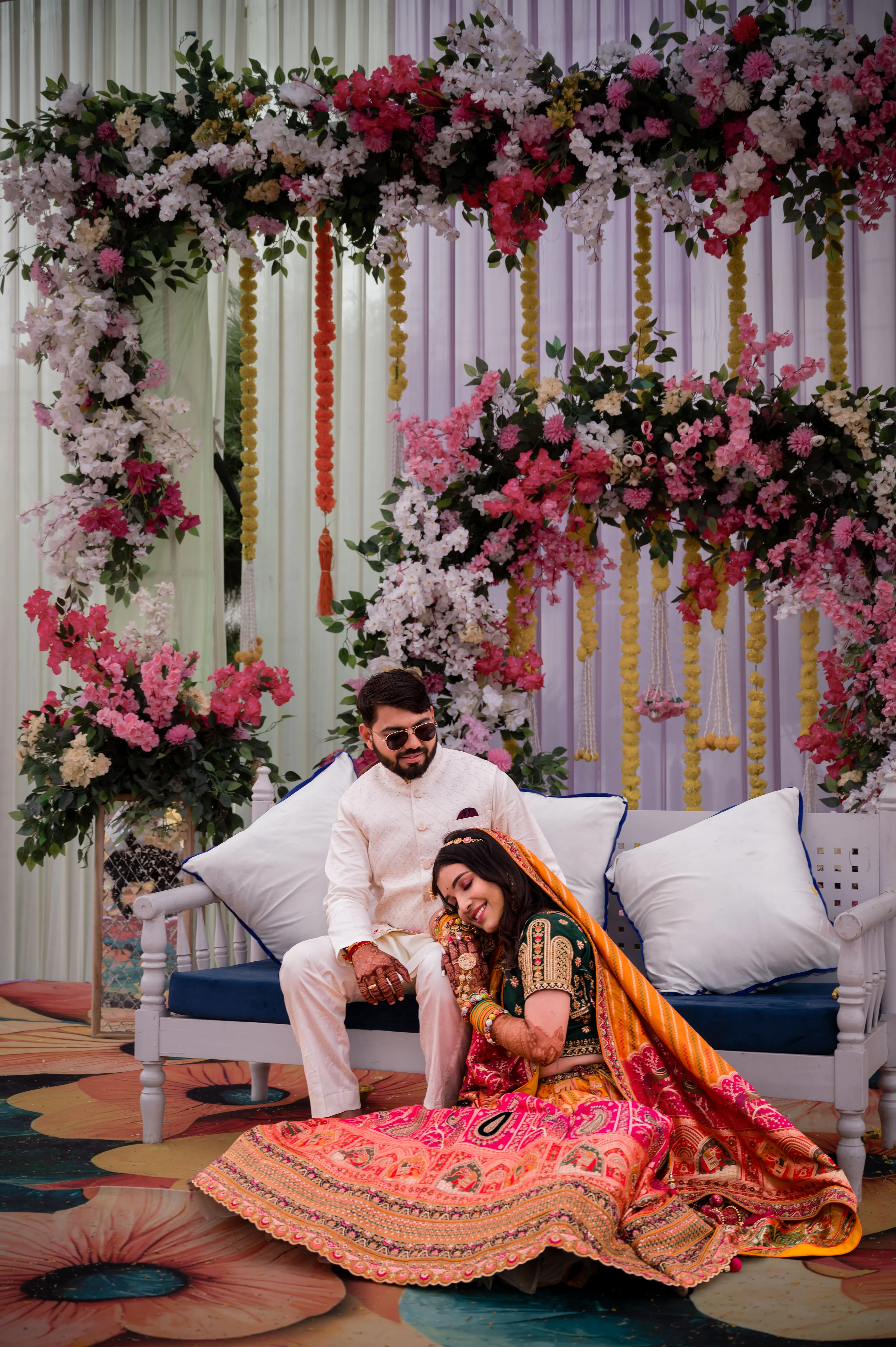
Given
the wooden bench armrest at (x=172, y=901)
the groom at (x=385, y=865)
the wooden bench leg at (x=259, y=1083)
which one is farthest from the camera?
the wooden bench leg at (x=259, y=1083)

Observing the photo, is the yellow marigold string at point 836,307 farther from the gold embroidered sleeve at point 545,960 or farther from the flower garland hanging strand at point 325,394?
the gold embroidered sleeve at point 545,960

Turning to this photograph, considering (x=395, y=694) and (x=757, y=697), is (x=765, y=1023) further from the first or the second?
(x=757, y=697)

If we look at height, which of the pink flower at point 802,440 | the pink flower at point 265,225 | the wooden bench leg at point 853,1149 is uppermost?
the pink flower at point 265,225

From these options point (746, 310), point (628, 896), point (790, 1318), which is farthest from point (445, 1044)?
point (746, 310)

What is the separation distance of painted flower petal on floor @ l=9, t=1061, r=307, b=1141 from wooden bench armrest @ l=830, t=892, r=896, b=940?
0.62m

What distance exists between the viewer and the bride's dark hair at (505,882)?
242 cm

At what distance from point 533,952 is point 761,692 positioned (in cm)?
176

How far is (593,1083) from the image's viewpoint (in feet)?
7.52

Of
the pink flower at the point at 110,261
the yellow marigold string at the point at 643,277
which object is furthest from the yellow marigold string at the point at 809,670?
the pink flower at the point at 110,261

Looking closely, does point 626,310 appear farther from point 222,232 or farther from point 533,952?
point 533,952

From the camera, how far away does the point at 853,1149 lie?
242cm

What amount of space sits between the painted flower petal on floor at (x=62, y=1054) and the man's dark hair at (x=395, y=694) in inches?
58.0

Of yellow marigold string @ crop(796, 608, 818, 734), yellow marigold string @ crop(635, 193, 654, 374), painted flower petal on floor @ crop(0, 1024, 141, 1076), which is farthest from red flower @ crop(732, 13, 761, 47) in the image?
painted flower petal on floor @ crop(0, 1024, 141, 1076)

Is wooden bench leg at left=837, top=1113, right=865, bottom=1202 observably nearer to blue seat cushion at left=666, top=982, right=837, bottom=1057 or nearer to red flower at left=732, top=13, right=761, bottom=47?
blue seat cushion at left=666, top=982, right=837, bottom=1057
